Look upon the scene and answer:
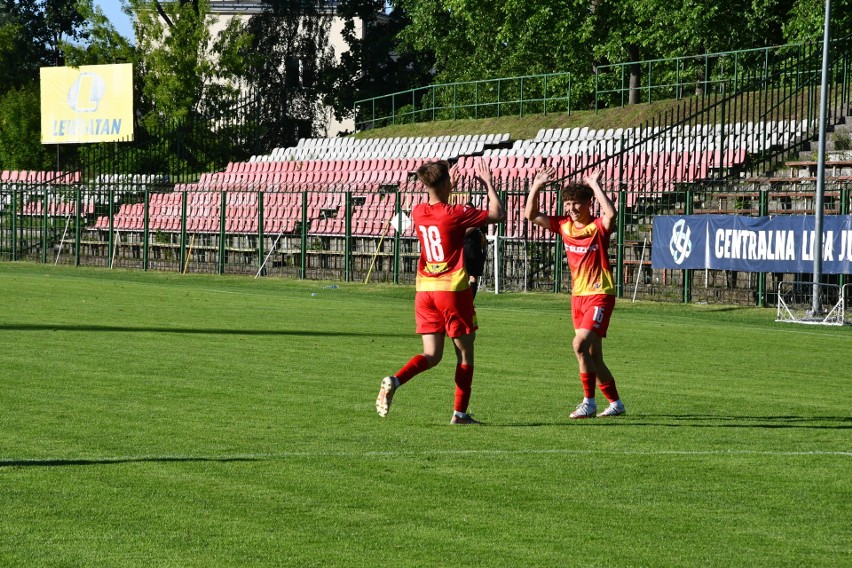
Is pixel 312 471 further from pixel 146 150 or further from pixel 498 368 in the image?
pixel 146 150

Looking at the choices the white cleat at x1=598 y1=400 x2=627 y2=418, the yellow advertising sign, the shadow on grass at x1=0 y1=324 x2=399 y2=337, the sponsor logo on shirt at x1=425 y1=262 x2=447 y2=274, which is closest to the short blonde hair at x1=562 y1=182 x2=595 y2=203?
the sponsor logo on shirt at x1=425 y1=262 x2=447 y2=274

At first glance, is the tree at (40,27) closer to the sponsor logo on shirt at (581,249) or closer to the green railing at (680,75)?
the green railing at (680,75)

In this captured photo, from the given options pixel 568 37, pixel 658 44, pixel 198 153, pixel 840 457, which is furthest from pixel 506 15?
pixel 840 457

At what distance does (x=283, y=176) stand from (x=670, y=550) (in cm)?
4081

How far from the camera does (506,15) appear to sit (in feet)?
187

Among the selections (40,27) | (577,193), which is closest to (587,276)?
(577,193)

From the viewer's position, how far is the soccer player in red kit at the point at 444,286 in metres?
9.83

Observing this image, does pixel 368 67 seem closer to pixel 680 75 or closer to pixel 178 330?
pixel 680 75

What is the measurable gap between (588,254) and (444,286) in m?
1.30

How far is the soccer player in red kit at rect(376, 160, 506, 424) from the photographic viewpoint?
32.2 ft

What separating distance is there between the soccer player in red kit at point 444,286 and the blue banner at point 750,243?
47.7 ft

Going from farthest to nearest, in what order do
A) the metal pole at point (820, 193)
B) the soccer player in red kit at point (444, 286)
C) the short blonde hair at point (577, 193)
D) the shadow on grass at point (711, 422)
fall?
the metal pole at point (820, 193) → the short blonde hair at point (577, 193) → the shadow on grass at point (711, 422) → the soccer player in red kit at point (444, 286)

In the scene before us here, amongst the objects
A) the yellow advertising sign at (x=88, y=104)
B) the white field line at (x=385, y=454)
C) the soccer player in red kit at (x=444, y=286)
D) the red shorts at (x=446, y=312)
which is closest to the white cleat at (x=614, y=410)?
the soccer player in red kit at (x=444, y=286)

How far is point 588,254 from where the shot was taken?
1065cm
